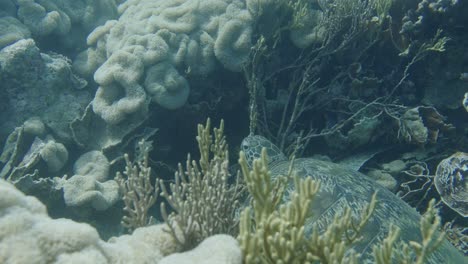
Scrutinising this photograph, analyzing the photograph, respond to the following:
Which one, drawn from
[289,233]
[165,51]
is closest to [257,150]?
[165,51]

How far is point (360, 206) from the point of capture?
306 centimetres

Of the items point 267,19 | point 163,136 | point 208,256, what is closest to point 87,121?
point 163,136

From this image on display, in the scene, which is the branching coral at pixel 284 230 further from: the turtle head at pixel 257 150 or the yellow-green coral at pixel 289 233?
the turtle head at pixel 257 150

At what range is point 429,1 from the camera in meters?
4.87

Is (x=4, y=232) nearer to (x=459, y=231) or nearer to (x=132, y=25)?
(x=132, y=25)

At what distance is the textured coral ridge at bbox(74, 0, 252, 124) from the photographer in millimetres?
4500

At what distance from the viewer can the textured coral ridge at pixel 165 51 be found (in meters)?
4.50

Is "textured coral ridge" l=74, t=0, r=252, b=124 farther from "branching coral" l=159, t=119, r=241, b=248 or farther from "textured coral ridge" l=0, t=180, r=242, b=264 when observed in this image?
"textured coral ridge" l=0, t=180, r=242, b=264

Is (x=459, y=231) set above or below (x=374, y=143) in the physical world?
below

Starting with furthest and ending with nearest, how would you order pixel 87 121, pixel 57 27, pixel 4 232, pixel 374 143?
pixel 57 27 < pixel 374 143 < pixel 87 121 < pixel 4 232

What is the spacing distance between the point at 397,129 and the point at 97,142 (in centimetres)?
418

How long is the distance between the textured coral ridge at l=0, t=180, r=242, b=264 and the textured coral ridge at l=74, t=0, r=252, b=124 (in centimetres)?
262

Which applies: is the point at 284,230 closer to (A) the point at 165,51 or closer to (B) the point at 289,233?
(B) the point at 289,233

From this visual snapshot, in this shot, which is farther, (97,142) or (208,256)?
(97,142)
